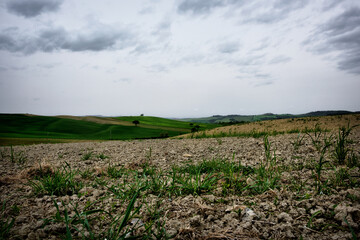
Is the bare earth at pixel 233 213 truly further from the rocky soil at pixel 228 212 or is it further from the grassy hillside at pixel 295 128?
the grassy hillside at pixel 295 128

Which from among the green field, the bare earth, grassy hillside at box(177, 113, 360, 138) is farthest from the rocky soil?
the green field

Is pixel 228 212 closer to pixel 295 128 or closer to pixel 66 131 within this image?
pixel 295 128

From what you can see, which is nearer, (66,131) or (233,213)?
(233,213)

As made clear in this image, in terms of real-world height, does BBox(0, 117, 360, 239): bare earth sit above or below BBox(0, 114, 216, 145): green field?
above

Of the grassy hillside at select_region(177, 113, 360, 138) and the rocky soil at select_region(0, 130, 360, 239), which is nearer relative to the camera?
the rocky soil at select_region(0, 130, 360, 239)

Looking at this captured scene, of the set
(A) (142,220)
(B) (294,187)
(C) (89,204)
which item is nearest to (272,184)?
(B) (294,187)

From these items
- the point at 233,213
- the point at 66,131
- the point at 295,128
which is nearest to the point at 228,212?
the point at 233,213

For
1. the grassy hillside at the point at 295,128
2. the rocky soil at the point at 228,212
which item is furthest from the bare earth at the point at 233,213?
the grassy hillside at the point at 295,128

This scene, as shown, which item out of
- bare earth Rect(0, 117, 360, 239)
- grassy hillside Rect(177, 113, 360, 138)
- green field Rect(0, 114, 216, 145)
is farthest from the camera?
green field Rect(0, 114, 216, 145)

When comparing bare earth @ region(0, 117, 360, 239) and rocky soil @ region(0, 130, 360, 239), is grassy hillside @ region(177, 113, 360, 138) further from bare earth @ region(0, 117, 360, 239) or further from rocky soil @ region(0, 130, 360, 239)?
Result: bare earth @ region(0, 117, 360, 239)

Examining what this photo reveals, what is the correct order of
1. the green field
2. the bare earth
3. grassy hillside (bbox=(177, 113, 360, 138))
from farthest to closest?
the green field, grassy hillside (bbox=(177, 113, 360, 138)), the bare earth

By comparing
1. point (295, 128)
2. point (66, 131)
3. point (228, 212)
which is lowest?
point (66, 131)

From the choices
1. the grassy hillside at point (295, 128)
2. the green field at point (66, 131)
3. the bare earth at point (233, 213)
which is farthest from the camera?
the green field at point (66, 131)

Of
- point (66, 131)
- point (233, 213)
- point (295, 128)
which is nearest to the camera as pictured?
point (233, 213)
